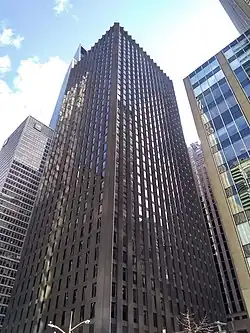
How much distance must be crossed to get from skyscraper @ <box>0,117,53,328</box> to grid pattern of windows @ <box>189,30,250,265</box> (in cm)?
10494

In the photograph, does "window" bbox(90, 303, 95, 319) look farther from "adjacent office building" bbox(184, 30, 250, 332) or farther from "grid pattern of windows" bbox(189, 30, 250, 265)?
"grid pattern of windows" bbox(189, 30, 250, 265)

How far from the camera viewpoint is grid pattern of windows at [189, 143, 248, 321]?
361ft

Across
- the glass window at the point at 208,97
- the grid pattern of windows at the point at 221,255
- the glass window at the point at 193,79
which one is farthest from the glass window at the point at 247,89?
the grid pattern of windows at the point at 221,255

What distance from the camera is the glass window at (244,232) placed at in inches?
1217

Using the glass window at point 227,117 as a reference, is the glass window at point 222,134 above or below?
below

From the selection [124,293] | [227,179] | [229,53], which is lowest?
[124,293]

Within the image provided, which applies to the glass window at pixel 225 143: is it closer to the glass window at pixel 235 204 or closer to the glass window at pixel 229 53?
the glass window at pixel 235 204

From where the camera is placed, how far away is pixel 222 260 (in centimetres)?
12581

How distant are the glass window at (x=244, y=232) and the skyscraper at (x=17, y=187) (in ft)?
346

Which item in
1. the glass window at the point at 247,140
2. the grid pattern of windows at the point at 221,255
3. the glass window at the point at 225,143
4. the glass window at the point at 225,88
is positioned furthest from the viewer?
the grid pattern of windows at the point at 221,255

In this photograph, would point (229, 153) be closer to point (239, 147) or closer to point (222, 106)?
point (239, 147)

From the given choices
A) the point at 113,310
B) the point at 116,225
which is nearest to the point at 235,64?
the point at 116,225

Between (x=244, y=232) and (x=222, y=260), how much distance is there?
10331 cm

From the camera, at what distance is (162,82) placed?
144m
